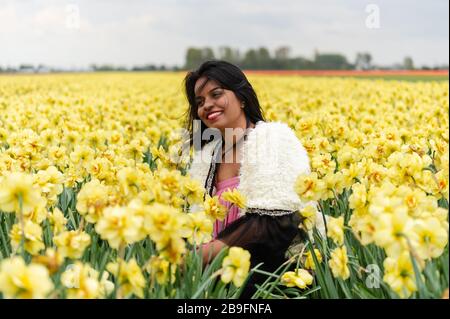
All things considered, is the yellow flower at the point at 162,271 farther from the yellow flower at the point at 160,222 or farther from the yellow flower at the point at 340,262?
the yellow flower at the point at 340,262

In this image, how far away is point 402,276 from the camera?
6.08ft

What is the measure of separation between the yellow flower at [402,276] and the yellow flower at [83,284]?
0.93 m

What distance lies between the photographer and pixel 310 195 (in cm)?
227

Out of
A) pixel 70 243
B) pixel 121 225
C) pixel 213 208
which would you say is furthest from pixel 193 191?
pixel 121 225

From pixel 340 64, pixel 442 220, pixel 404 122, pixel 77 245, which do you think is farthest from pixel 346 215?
pixel 340 64

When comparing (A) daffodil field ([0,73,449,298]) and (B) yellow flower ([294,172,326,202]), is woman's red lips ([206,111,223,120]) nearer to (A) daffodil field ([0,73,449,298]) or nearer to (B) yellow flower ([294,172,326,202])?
(A) daffodil field ([0,73,449,298])

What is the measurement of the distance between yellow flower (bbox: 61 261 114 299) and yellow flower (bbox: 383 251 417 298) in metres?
0.93

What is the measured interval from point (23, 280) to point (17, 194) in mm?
511

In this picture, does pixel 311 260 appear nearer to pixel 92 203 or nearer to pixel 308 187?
pixel 308 187

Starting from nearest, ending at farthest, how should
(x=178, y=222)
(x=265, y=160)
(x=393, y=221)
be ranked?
(x=393, y=221) < (x=178, y=222) < (x=265, y=160)

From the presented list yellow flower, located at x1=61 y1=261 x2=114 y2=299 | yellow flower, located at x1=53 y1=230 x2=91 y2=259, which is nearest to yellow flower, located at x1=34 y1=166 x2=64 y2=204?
yellow flower, located at x1=61 y1=261 x2=114 y2=299

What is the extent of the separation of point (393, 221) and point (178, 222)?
64 cm

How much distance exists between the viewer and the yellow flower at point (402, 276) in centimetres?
182
